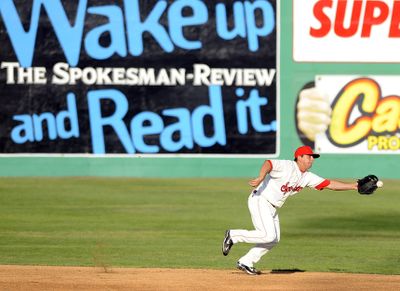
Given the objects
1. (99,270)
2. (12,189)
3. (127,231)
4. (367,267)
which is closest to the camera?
(99,270)

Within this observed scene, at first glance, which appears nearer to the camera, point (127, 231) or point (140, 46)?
point (127, 231)

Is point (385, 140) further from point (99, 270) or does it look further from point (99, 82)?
point (99, 270)

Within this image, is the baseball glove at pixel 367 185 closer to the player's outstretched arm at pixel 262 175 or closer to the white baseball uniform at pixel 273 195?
the white baseball uniform at pixel 273 195

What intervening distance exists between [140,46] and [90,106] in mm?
1870

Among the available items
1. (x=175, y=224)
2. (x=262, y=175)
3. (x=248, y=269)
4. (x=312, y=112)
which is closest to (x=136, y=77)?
(x=312, y=112)

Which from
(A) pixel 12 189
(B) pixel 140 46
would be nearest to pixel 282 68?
(B) pixel 140 46

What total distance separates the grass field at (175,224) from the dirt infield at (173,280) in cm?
139

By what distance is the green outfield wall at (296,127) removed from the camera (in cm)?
2945

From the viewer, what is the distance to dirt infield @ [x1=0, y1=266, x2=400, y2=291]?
14.8m

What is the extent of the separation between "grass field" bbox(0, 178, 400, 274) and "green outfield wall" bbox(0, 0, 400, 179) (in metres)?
0.46

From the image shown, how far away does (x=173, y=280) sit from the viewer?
50.8 ft

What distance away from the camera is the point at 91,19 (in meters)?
29.4

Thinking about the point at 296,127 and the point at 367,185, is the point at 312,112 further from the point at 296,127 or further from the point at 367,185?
the point at 367,185

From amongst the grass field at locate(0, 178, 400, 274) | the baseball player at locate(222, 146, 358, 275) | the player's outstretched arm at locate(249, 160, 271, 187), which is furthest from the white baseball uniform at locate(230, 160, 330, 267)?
the grass field at locate(0, 178, 400, 274)
